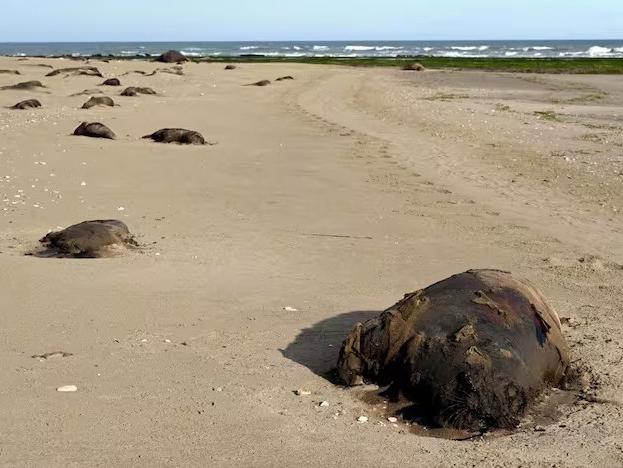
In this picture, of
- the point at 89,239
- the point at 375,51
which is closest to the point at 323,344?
the point at 89,239

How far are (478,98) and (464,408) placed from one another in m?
21.6

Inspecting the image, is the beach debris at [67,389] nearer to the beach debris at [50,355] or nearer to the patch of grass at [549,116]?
the beach debris at [50,355]

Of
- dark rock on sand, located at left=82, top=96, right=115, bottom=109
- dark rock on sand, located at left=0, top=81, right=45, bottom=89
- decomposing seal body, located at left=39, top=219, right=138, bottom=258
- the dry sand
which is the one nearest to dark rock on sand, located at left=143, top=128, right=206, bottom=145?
the dry sand

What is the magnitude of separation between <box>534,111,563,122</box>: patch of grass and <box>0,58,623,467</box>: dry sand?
2.21 m

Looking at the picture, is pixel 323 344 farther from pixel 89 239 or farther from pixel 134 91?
pixel 134 91

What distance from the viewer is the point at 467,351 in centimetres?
396

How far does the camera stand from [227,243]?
7.27m

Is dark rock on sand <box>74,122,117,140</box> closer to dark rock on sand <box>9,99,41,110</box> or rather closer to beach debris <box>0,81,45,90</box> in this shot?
dark rock on sand <box>9,99,41,110</box>

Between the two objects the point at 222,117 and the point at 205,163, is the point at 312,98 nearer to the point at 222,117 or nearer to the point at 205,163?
the point at 222,117

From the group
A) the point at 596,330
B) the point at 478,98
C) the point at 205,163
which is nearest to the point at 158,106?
the point at 205,163

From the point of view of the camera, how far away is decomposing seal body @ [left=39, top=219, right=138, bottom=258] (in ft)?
21.8

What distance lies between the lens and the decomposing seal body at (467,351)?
153 inches

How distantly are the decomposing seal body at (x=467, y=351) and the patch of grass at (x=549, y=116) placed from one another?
14270 mm

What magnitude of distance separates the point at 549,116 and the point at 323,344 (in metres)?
15.1
